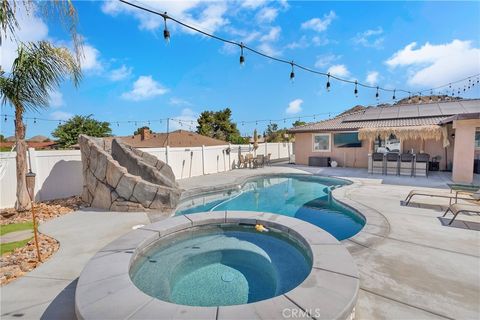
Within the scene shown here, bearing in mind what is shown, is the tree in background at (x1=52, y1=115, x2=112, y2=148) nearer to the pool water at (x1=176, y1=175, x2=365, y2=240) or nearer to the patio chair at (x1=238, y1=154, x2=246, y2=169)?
the patio chair at (x1=238, y1=154, x2=246, y2=169)

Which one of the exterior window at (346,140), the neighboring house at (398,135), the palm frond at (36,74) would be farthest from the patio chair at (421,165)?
the palm frond at (36,74)

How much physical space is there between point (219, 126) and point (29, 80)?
28.4 metres

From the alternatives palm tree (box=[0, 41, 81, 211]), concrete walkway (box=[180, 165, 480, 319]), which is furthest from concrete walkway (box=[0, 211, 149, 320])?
concrete walkway (box=[180, 165, 480, 319])

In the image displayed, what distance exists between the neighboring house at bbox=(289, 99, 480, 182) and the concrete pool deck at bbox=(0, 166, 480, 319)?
19.6 feet

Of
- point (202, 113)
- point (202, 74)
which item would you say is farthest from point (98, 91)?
point (202, 113)

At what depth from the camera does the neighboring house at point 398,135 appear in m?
9.70

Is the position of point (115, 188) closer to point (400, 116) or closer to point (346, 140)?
point (346, 140)

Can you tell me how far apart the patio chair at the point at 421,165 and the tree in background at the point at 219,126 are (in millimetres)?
23736

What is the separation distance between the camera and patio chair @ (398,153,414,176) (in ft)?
37.4

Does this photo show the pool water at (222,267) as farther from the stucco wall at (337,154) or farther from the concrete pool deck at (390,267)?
the stucco wall at (337,154)

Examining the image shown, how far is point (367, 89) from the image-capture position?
11.9 metres

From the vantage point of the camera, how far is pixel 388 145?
1414 centimetres

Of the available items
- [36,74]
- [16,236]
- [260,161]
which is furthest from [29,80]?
[260,161]

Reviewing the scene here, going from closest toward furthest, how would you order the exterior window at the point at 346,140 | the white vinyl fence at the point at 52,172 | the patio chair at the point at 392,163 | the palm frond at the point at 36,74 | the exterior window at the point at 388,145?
the palm frond at the point at 36,74
the white vinyl fence at the point at 52,172
the patio chair at the point at 392,163
the exterior window at the point at 388,145
the exterior window at the point at 346,140
